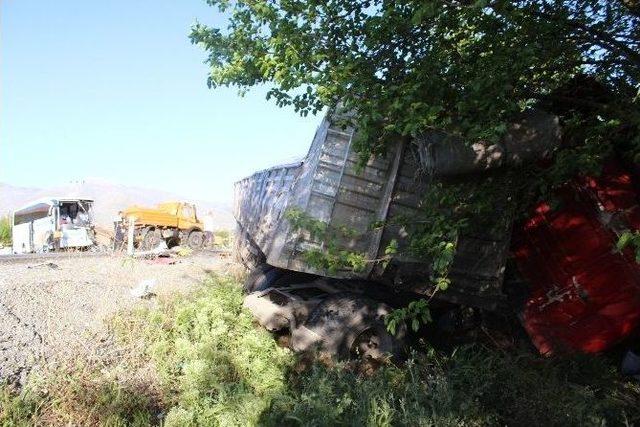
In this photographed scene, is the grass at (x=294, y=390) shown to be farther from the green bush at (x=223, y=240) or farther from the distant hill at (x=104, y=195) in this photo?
the distant hill at (x=104, y=195)

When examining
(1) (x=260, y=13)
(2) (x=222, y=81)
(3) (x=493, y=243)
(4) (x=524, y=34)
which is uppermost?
(4) (x=524, y=34)

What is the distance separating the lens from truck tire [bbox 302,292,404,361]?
5801 mm

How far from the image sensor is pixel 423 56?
4.94 m

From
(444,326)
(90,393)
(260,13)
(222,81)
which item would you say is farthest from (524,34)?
(90,393)

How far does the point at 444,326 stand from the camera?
7.16 metres

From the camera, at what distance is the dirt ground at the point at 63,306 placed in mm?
5199

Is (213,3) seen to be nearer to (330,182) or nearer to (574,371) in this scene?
(330,182)

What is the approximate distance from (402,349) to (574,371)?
1.90 metres

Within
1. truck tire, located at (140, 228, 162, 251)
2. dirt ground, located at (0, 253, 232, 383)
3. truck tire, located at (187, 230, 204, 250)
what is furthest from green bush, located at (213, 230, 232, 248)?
dirt ground, located at (0, 253, 232, 383)

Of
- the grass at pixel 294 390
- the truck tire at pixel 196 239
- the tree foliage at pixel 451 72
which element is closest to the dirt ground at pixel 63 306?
the grass at pixel 294 390

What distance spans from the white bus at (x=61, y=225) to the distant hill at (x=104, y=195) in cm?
4307

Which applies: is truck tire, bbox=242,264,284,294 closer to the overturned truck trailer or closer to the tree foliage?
the overturned truck trailer

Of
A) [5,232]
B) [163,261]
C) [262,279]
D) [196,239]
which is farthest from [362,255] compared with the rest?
[5,232]

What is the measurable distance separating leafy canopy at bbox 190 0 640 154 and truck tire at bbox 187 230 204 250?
17.2m
